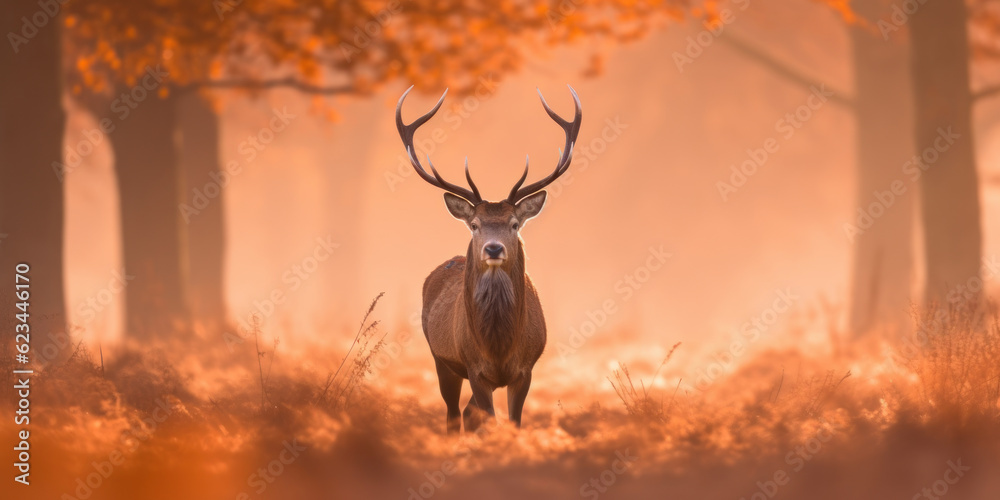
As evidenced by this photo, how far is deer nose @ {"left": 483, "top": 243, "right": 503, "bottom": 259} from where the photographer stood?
6180mm

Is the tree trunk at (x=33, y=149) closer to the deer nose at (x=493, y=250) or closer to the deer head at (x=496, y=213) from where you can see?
the deer head at (x=496, y=213)

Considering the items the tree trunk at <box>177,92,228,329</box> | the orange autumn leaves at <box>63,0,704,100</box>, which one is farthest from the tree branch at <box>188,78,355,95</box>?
the tree trunk at <box>177,92,228,329</box>

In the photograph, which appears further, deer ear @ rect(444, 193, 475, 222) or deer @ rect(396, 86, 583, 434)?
deer ear @ rect(444, 193, 475, 222)

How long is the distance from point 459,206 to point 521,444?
2.05 metres

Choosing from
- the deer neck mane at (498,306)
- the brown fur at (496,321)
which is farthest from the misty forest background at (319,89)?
the deer neck mane at (498,306)

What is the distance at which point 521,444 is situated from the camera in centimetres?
574

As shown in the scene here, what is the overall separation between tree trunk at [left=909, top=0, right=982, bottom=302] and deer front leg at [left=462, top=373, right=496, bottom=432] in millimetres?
6766

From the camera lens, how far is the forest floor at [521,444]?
5.39m

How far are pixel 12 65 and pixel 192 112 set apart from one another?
4350 mm

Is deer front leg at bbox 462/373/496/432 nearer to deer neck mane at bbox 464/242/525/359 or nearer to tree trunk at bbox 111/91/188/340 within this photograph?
deer neck mane at bbox 464/242/525/359

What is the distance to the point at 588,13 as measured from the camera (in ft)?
38.3

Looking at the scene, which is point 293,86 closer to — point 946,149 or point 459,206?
point 459,206

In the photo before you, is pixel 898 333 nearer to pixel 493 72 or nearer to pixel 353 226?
pixel 493 72

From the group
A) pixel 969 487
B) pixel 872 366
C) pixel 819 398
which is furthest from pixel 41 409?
pixel 872 366
